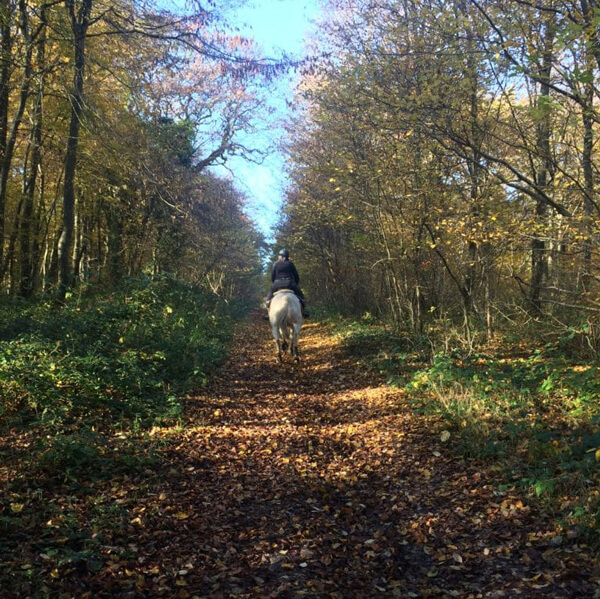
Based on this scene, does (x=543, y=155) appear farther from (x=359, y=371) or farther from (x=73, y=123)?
(x=73, y=123)

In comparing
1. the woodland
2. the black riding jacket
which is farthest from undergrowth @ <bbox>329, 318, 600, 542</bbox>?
the black riding jacket

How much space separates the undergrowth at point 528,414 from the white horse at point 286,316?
105 inches

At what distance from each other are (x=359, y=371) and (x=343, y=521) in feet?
20.5

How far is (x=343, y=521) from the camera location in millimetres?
4180

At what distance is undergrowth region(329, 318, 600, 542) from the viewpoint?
13.4 feet

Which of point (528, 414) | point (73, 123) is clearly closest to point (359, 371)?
point (528, 414)

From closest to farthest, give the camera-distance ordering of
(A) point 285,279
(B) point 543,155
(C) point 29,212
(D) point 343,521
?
(D) point 343,521 < (B) point 543,155 < (A) point 285,279 < (C) point 29,212

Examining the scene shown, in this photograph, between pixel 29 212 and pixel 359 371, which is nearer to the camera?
pixel 359 371

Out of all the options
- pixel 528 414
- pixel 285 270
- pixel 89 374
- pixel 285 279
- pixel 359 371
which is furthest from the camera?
pixel 285 270

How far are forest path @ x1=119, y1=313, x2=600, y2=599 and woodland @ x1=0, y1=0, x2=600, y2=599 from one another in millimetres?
23

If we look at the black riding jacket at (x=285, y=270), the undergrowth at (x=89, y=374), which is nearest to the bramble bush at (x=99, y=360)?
the undergrowth at (x=89, y=374)

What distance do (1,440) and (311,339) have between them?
497 inches

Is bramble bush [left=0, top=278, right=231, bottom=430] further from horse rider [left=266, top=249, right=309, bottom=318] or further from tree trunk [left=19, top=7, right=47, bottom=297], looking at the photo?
tree trunk [left=19, top=7, right=47, bottom=297]

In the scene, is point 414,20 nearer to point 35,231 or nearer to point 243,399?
point 243,399
